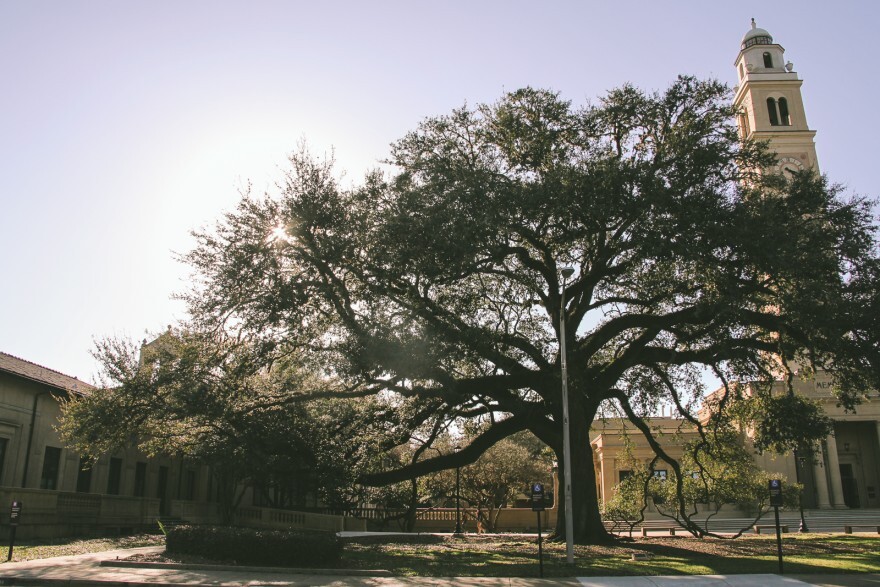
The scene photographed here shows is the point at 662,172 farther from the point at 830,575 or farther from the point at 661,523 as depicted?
the point at 661,523

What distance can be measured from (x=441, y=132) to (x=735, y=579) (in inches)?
664

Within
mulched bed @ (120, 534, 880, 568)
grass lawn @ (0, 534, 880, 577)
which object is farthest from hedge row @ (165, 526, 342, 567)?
grass lawn @ (0, 534, 880, 577)

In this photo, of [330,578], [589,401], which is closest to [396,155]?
[589,401]

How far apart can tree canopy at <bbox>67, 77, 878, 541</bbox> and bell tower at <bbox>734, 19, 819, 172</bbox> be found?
36784 mm

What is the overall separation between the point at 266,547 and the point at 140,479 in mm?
28691

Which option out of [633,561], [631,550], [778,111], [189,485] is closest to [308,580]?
[633,561]

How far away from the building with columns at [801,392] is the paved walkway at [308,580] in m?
38.8

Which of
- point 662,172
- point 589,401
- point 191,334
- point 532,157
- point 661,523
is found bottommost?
point 661,523

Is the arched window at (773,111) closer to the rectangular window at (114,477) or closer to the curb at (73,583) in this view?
the rectangular window at (114,477)

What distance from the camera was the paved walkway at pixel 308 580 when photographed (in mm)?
14367

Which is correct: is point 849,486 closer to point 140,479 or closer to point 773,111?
point 773,111

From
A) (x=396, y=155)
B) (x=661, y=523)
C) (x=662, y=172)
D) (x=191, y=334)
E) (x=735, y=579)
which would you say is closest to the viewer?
(x=735, y=579)

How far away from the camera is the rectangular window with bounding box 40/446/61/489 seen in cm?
3366

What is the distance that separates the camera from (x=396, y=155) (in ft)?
81.4
